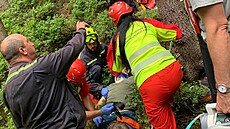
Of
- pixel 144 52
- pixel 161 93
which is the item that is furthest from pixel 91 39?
pixel 161 93

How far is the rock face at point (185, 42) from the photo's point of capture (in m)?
5.14

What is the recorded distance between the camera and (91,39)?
6.61 metres

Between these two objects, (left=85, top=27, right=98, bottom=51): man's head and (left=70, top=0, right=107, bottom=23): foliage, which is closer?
(left=85, top=27, right=98, bottom=51): man's head

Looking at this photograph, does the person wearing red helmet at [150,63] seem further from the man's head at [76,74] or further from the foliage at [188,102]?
the man's head at [76,74]

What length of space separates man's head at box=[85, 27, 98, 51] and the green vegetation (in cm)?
44

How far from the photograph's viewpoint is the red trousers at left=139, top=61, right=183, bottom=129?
13.7 ft

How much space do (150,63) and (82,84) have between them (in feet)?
4.07

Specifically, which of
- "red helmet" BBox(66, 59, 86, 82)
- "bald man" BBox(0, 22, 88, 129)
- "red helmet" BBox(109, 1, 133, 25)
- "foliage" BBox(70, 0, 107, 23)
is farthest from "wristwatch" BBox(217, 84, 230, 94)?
"foliage" BBox(70, 0, 107, 23)

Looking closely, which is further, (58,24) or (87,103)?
(58,24)

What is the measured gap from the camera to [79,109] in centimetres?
→ 379

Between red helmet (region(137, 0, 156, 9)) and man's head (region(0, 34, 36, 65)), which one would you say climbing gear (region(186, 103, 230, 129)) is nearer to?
man's head (region(0, 34, 36, 65))

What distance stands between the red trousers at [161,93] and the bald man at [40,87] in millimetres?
855

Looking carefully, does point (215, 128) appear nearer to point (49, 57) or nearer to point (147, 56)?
point (49, 57)

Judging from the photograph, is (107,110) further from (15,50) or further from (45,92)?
(15,50)
